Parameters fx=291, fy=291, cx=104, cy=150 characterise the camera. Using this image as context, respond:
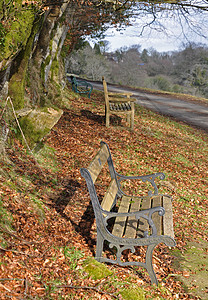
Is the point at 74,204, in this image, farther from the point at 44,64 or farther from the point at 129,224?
the point at 44,64

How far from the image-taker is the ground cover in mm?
2863

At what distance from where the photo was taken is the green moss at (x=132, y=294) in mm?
2922

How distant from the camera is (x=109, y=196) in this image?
13.1ft

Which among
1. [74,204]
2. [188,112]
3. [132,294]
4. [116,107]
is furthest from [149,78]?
[132,294]

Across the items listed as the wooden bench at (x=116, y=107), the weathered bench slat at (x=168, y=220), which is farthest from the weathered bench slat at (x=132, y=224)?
the wooden bench at (x=116, y=107)

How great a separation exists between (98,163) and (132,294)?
1.64 metres

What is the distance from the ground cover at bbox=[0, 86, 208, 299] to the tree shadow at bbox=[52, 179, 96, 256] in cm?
1

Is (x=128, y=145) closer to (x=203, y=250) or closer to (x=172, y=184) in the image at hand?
(x=172, y=184)

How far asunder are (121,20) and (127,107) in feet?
18.3

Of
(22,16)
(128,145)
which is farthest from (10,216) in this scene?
(128,145)

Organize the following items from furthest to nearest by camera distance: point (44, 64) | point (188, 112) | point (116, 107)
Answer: point (188, 112) → point (116, 107) → point (44, 64)

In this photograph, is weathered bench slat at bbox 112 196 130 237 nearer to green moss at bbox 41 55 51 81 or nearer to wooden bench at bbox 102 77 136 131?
wooden bench at bbox 102 77 136 131

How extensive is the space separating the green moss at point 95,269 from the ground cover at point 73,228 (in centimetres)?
1

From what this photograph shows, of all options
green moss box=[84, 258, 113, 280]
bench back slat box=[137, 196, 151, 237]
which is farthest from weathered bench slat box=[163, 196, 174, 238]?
green moss box=[84, 258, 113, 280]
